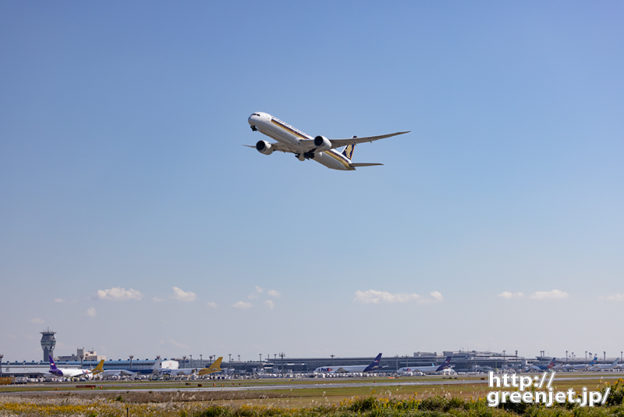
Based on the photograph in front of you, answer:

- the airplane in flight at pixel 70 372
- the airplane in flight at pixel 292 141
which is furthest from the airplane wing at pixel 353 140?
the airplane in flight at pixel 70 372

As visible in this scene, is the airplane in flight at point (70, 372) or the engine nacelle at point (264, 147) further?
the airplane in flight at point (70, 372)

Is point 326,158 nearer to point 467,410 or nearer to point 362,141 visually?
point 362,141

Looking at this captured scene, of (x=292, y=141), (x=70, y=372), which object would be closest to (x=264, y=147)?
(x=292, y=141)

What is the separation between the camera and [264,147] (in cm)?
7644

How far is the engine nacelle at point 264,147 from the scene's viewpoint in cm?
7644

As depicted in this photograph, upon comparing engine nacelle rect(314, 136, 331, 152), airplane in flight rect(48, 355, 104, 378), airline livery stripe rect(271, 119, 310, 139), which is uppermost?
airline livery stripe rect(271, 119, 310, 139)

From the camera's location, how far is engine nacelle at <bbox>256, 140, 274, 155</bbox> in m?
76.4

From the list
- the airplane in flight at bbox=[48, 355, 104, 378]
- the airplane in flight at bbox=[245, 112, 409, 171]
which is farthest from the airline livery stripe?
the airplane in flight at bbox=[48, 355, 104, 378]

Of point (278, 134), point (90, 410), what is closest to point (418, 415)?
point (90, 410)

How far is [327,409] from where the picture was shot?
36.5 meters

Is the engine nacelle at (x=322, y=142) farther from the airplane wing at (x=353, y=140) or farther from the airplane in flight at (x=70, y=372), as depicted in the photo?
the airplane in flight at (x=70, y=372)

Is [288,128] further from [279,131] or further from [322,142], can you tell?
[322,142]

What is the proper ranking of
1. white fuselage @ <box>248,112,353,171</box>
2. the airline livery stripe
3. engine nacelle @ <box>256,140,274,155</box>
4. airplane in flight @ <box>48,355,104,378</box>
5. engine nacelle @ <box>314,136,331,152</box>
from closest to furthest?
white fuselage @ <box>248,112,353,171</box>
the airline livery stripe
engine nacelle @ <box>314,136,331,152</box>
engine nacelle @ <box>256,140,274,155</box>
airplane in flight @ <box>48,355,104,378</box>

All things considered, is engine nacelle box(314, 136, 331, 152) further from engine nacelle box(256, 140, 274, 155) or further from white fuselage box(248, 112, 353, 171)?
engine nacelle box(256, 140, 274, 155)
